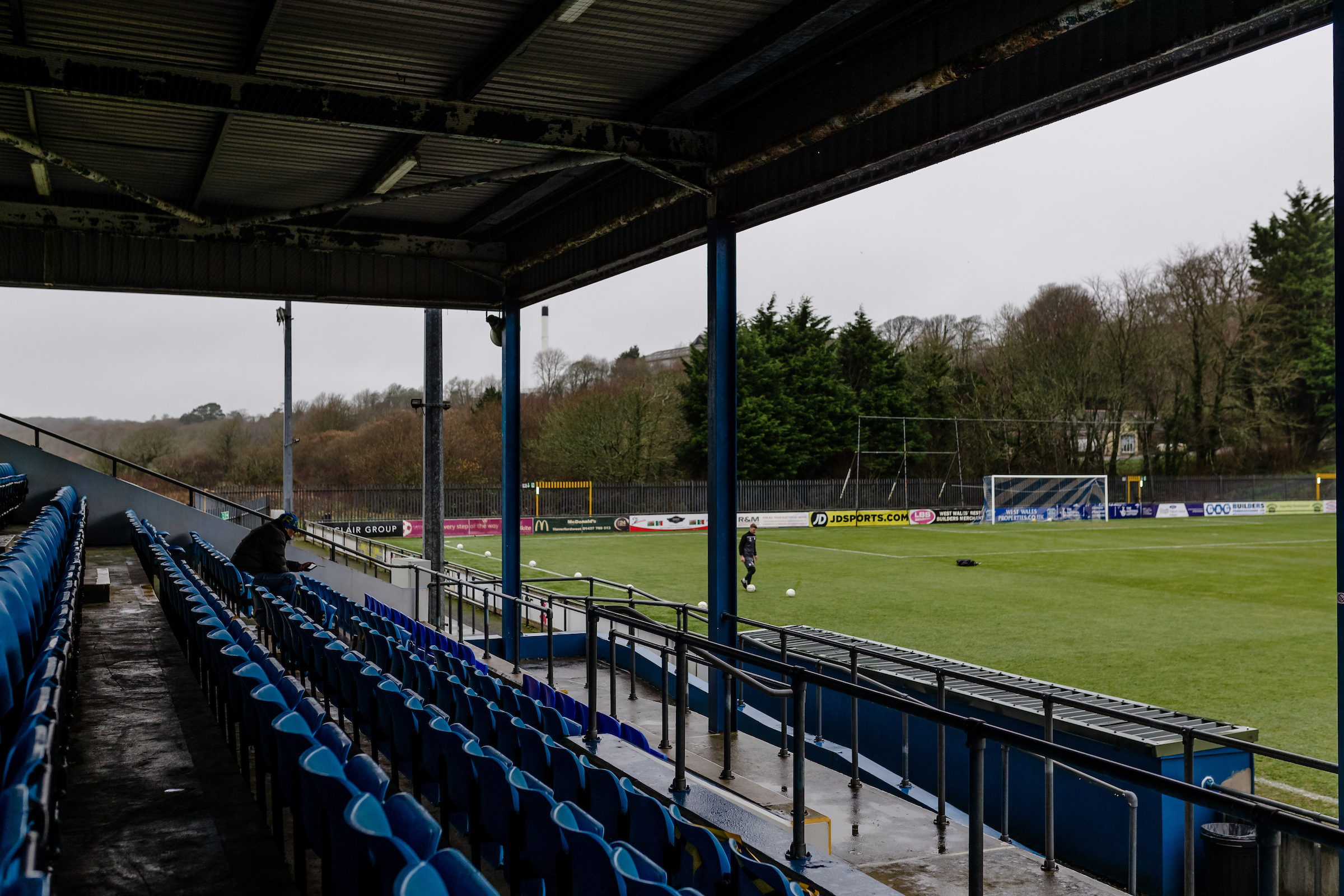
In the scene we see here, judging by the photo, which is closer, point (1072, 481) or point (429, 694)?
point (429, 694)

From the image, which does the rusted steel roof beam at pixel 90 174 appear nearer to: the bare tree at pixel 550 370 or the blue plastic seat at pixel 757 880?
the blue plastic seat at pixel 757 880

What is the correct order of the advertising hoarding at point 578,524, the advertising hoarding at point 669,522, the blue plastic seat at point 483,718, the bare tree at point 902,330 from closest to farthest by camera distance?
the blue plastic seat at point 483,718 < the advertising hoarding at point 578,524 < the advertising hoarding at point 669,522 < the bare tree at point 902,330

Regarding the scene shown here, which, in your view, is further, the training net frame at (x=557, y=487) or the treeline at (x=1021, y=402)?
the treeline at (x=1021, y=402)

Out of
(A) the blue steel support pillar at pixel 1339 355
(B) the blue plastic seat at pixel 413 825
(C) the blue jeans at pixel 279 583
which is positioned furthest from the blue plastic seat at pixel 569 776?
(C) the blue jeans at pixel 279 583

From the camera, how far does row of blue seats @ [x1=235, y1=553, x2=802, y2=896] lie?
3006 millimetres

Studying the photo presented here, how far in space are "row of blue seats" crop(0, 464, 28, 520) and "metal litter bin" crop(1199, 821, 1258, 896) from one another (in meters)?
13.4

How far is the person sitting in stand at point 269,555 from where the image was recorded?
397 inches

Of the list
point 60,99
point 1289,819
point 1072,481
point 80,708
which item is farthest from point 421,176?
point 1072,481

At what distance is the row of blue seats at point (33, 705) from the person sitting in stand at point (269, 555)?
2366 millimetres

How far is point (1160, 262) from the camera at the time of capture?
186ft

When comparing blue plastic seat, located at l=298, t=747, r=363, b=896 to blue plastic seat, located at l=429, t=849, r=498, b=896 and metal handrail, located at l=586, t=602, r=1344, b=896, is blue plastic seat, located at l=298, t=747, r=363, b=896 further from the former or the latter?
metal handrail, located at l=586, t=602, r=1344, b=896

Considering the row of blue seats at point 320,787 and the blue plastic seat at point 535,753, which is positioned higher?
the row of blue seats at point 320,787

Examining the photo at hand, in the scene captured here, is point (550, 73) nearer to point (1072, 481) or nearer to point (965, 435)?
point (1072, 481)

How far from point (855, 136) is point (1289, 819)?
599 centimetres
